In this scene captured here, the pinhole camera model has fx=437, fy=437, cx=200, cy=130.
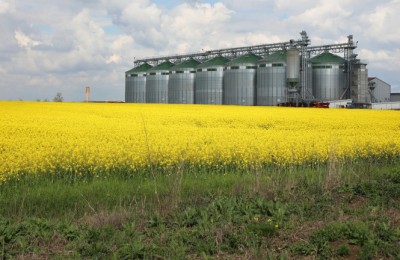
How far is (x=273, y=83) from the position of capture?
59.1 meters

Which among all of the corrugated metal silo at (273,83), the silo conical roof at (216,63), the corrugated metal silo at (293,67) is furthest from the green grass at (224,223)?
the silo conical roof at (216,63)

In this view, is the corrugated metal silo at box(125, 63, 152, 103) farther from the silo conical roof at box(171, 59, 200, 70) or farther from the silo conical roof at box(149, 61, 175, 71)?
the silo conical roof at box(171, 59, 200, 70)

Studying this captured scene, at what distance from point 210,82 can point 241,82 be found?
544cm

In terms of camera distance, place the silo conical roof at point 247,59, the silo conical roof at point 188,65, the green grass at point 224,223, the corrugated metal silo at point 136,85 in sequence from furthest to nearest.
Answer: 1. the corrugated metal silo at point 136,85
2. the silo conical roof at point 188,65
3. the silo conical roof at point 247,59
4. the green grass at point 224,223

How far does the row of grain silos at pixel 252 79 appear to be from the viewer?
193ft

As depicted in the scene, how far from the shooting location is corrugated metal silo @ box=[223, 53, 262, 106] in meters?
61.1

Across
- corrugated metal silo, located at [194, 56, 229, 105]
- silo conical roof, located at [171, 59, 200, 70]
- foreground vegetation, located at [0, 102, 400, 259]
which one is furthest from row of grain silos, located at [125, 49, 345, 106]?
foreground vegetation, located at [0, 102, 400, 259]

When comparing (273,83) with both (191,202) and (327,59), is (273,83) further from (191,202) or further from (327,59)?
(191,202)

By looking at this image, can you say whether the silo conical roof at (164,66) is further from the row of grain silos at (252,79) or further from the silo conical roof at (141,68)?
the row of grain silos at (252,79)

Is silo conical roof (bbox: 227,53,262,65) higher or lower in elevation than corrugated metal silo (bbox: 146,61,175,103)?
higher

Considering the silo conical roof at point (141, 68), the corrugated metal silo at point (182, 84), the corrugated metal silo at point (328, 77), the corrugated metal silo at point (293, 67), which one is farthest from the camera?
the silo conical roof at point (141, 68)

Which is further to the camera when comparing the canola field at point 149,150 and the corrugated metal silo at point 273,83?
the corrugated metal silo at point 273,83

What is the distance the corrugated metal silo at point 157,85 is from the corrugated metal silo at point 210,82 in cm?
770

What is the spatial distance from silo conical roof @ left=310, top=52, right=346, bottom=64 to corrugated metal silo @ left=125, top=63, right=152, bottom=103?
1158 inches
